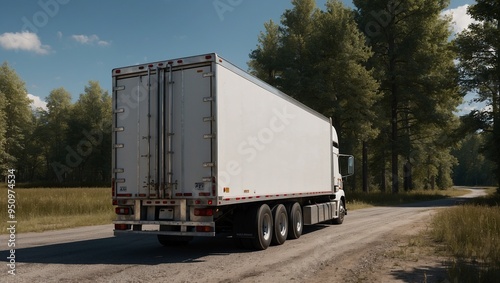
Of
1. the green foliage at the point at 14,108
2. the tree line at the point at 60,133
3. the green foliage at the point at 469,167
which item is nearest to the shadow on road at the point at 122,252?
the tree line at the point at 60,133

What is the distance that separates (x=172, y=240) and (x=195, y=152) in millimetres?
3347

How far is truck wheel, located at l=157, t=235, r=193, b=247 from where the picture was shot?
10859mm

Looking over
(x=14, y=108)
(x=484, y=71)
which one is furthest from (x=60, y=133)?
(x=484, y=71)

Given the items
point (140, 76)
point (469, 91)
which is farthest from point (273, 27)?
point (140, 76)

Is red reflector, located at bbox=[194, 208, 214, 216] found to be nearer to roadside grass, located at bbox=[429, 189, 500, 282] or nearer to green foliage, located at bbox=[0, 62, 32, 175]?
roadside grass, located at bbox=[429, 189, 500, 282]

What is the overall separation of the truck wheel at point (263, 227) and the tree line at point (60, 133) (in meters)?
57.3

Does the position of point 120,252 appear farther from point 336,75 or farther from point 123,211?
point 336,75

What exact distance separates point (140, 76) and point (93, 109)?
65.9 metres

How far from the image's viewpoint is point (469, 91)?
104 feet

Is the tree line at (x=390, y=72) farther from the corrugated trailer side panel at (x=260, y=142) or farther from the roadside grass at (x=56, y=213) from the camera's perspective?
the corrugated trailer side panel at (x=260, y=142)

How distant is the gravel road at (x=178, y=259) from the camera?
23.4 feet

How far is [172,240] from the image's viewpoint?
1094 cm

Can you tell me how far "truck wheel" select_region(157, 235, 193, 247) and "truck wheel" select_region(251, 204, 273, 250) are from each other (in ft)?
6.81

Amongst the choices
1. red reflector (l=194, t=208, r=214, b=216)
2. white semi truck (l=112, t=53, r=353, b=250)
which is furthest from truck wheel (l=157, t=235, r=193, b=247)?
red reflector (l=194, t=208, r=214, b=216)
